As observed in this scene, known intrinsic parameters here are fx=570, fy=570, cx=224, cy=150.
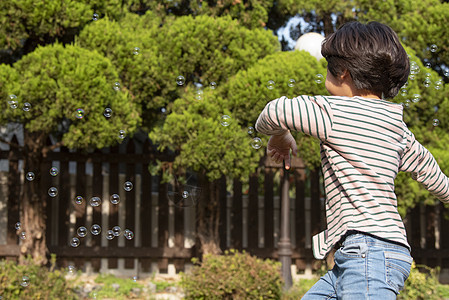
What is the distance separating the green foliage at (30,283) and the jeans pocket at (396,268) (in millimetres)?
4627

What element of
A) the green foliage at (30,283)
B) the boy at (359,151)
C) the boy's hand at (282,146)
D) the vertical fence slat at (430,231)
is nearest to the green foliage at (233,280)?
the green foliage at (30,283)

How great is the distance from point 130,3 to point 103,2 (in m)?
0.61

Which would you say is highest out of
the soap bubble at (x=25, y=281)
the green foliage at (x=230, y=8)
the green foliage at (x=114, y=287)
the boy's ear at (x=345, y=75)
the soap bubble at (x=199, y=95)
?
the green foliage at (x=230, y=8)

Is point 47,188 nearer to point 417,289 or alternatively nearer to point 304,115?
point 417,289

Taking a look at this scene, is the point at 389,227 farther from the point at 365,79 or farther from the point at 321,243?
the point at 365,79

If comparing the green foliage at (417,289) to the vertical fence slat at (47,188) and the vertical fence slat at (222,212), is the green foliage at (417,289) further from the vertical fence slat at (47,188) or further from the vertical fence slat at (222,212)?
the vertical fence slat at (47,188)

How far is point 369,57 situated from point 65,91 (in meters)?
5.06

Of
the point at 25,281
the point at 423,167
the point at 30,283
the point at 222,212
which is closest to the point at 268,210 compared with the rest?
the point at 222,212

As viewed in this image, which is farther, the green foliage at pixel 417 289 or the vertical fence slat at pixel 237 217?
the vertical fence slat at pixel 237 217

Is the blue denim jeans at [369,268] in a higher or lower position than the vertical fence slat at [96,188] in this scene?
lower

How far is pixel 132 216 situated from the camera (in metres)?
8.64

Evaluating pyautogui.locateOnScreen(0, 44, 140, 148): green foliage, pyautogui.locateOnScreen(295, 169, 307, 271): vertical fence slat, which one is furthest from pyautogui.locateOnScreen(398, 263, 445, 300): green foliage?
pyautogui.locateOnScreen(0, 44, 140, 148): green foliage

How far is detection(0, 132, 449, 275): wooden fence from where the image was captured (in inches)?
335

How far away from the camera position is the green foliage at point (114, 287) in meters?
7.49
